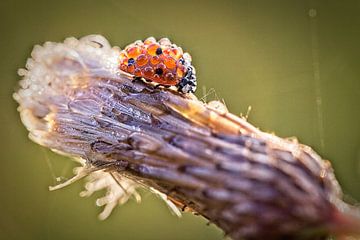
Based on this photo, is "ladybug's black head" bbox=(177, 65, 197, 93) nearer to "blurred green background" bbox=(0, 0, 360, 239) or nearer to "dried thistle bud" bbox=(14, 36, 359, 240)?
"dried thistle bud" bbox=(14, 36, 359, 240)

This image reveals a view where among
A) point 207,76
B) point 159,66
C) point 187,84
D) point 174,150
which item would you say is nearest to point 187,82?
point 187,84

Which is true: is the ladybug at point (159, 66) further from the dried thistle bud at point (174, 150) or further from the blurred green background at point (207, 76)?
the blurred green background at point (207, 76)

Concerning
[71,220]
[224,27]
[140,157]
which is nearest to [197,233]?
[71,220]

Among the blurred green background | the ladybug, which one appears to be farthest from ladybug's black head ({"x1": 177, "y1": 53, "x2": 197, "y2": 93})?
the blurred green background

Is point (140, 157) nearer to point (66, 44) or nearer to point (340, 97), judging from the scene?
point (66, 44)

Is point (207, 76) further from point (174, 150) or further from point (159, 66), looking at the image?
point (174, 150)

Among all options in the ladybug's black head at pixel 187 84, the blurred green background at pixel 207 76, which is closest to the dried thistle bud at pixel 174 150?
the ladybug's black head at pixel 187 84
